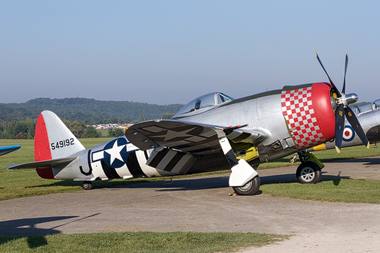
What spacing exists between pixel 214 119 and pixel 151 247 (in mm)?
6082

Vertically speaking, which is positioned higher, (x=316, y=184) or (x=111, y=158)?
(x=111, y=158)

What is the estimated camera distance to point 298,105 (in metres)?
10.6

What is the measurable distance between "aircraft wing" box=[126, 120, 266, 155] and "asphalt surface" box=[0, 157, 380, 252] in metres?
1.49

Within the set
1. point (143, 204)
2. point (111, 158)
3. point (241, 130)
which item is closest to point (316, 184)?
point (241, 130)

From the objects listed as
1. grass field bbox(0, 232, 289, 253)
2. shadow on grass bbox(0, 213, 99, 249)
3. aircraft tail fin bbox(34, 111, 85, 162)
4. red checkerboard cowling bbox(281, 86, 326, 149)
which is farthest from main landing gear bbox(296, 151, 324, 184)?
aircraft tail fin bbox(34, 111, 85, 162)

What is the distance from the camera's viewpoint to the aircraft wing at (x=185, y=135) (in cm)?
964

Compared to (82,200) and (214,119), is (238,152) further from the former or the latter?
(82,200)

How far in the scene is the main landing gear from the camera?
12703mm

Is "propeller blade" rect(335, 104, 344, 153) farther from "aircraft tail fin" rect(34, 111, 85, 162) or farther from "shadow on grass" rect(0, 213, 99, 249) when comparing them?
"aircraft tail fin" rect(34, 111, 85, 162)

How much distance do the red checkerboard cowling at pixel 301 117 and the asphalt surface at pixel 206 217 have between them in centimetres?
180

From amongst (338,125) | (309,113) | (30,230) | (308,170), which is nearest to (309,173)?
(308,170)

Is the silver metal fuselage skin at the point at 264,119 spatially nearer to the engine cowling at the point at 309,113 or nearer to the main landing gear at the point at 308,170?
the engine cowling at the point at 309,113

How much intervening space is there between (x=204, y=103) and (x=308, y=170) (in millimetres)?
4045

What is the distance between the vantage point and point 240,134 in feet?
34.7
